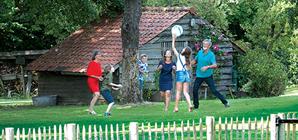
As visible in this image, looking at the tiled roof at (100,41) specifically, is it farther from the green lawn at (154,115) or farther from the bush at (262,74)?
the green lawn at (154,115)

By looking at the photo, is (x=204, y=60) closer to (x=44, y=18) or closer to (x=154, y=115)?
(x=154, y=115)

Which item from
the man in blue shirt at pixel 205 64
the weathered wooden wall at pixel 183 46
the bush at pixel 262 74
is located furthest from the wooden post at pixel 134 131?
the bush at pixel 262 74

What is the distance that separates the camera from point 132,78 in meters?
24.9

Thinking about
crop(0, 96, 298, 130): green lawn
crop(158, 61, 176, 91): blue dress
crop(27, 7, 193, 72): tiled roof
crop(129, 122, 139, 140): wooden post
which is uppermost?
crop(27, 7, 193, 72): tiled roof

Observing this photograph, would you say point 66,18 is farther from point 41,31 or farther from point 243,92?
point 41,31

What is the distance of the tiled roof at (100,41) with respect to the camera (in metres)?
32.4

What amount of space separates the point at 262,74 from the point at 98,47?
835cm

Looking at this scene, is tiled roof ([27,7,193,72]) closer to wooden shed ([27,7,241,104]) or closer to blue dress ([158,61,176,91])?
wooden shed ([27,7,241,104])

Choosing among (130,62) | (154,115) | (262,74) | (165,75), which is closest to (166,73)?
(165,75)

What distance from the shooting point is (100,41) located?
33781 mm

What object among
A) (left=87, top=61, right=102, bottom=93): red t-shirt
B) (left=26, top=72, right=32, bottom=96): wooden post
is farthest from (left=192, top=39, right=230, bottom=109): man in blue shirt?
(left=26, top=72, right=32, bottom=96): wooden post

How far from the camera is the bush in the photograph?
36.3 metres

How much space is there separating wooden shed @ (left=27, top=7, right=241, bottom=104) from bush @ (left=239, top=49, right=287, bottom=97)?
10.7 feet

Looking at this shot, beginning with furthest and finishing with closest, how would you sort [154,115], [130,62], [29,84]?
1. [29,84]
2. [130,62]
3. [154,115]
